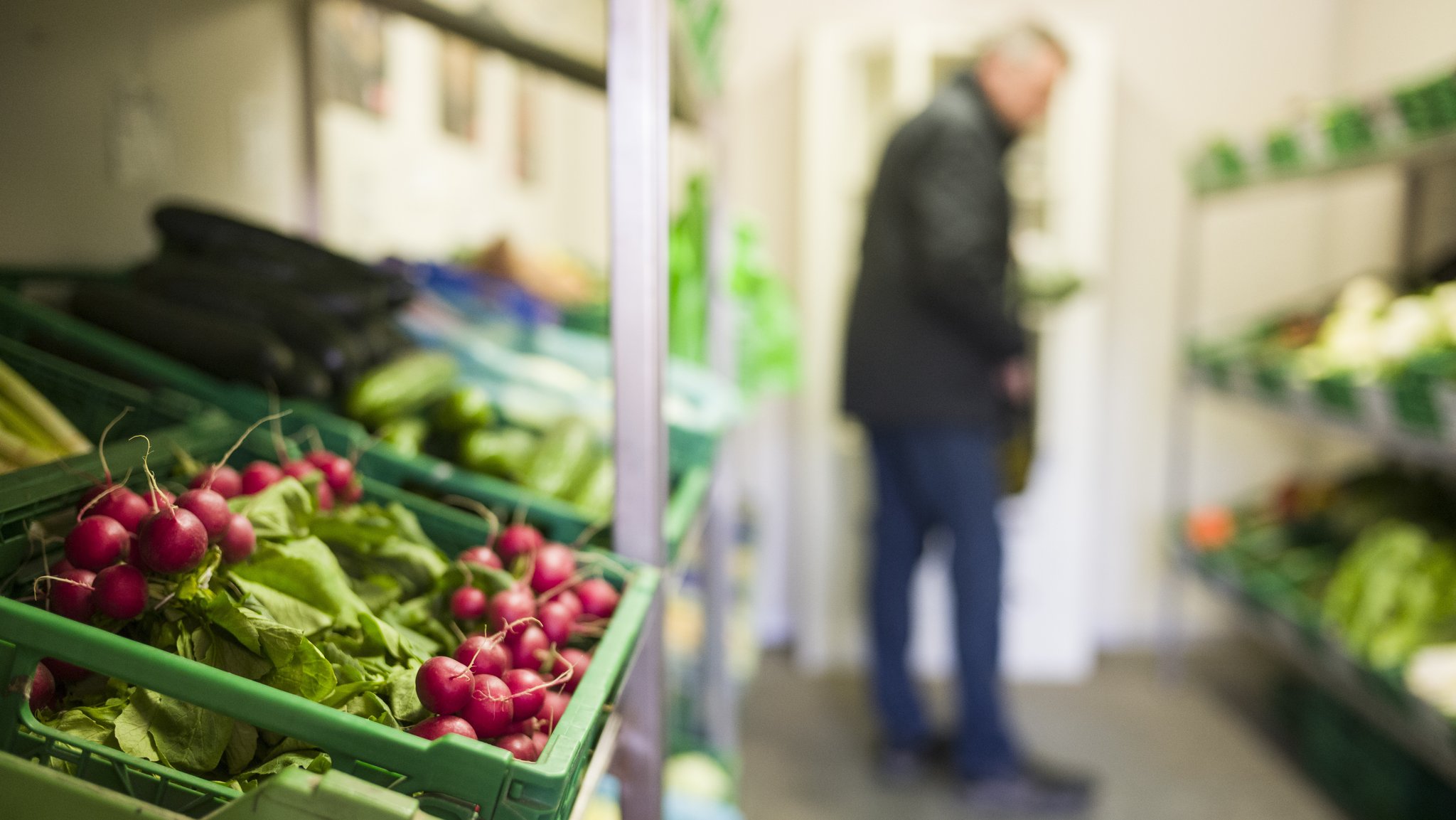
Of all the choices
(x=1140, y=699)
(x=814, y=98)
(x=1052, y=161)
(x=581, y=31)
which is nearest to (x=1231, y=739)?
(x=1140, y=699)

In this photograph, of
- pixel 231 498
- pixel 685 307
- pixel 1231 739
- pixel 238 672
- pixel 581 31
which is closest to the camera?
pixel 238 672

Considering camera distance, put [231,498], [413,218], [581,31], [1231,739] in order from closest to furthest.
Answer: [231,498]
[581,31]
[413,218]
[1231,739]

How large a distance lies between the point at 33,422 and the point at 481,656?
1.61 feet

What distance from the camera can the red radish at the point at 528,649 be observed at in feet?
2.81

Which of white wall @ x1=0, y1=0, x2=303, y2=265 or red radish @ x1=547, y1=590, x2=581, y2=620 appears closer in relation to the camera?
red radish @ x1=547, y1=590, x2=581, y2=620

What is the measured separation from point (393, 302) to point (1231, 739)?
8.68 feet

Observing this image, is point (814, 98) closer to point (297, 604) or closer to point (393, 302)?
point (393, 302)

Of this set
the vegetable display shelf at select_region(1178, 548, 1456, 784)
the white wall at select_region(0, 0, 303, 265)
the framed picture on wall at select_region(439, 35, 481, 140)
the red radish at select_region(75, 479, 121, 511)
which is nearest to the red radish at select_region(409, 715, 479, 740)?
the red radish at select_region(75, 479, 121, 511)

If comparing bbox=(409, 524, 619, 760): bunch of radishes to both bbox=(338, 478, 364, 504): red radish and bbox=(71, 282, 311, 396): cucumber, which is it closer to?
bbox=(338, 478, 364, 504): red radish

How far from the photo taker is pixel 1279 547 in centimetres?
313

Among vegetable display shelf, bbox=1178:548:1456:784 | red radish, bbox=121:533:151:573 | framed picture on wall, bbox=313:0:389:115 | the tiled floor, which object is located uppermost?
framed picture on wall, bbox=313:0:389:115

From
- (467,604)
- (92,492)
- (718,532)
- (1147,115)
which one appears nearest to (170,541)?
(92,492)

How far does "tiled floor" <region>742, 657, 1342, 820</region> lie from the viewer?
2.63m

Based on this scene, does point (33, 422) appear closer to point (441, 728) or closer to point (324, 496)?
point (324, 496)
